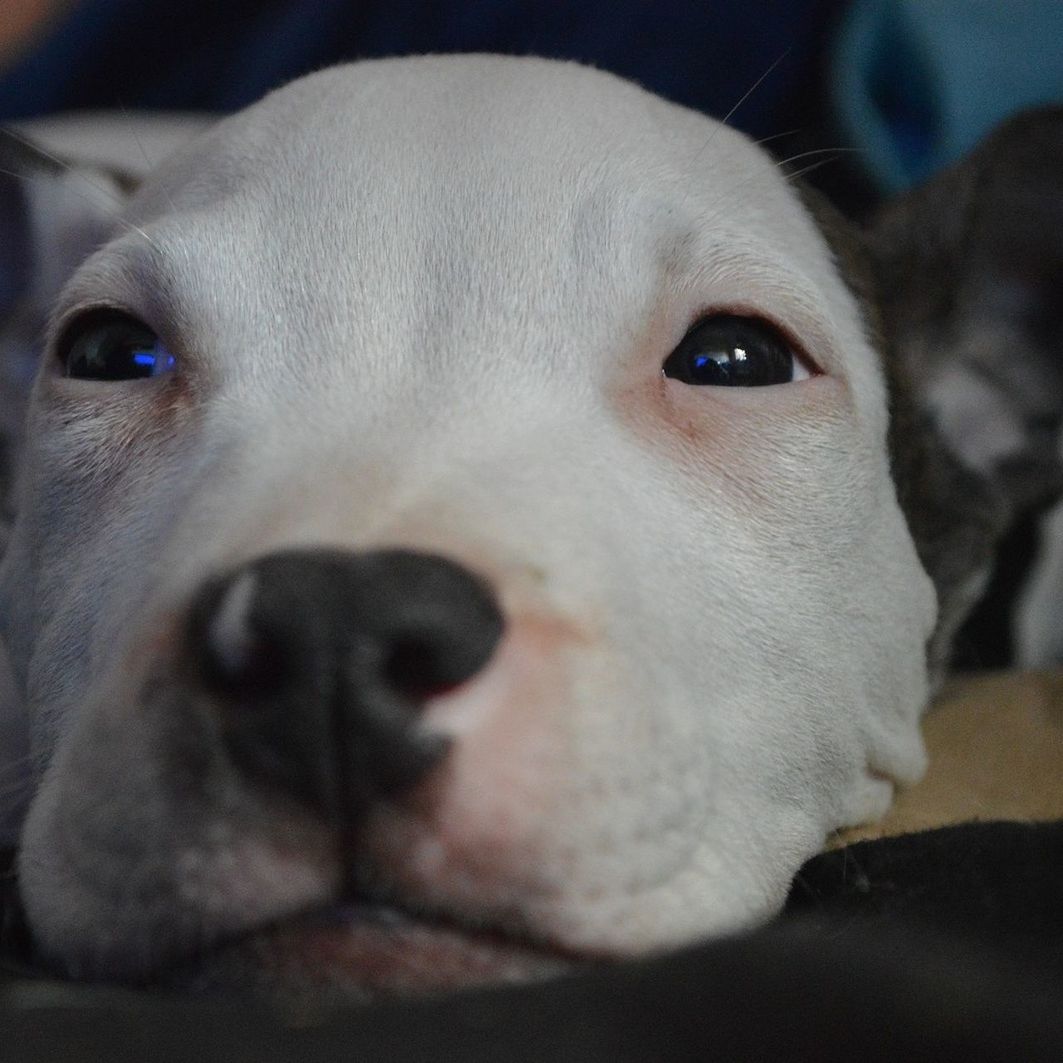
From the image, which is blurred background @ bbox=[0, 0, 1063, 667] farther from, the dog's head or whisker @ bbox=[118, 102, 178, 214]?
the dog's head

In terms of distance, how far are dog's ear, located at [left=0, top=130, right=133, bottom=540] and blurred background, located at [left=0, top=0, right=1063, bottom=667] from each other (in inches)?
61.7

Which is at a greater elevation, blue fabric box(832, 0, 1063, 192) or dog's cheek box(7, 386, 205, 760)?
blue fabric box(832, 0, 1063, 192)

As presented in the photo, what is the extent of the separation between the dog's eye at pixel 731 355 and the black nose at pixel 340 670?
0.74 m

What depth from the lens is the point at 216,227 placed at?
5.40 ft

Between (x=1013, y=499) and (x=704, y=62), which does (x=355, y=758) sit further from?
(x=704, y=62)

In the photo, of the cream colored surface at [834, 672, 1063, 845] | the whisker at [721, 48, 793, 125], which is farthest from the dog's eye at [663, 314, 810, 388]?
the cream colored surface at [834, 672, 1063, 845]

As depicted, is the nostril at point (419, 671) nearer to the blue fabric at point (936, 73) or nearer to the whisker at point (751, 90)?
the whisker at point (751, 90)

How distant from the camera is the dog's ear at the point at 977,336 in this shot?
2191mm

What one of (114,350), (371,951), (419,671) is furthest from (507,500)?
(114,350)

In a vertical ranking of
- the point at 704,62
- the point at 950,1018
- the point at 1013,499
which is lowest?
the point at 1013,499

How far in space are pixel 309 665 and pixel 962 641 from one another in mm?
1747

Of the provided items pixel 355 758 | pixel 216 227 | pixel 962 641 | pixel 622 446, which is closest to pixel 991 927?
pixel 355 758

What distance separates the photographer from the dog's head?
1.02m

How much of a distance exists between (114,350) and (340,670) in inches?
37.2
